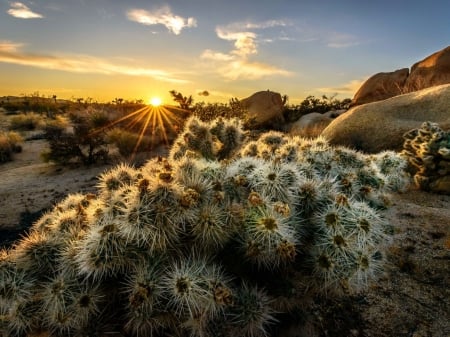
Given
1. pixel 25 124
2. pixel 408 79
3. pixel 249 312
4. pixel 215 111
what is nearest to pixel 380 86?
pixel 408 79

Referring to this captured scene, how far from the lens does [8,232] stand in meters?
6.10

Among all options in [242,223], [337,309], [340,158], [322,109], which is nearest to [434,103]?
[340,158]

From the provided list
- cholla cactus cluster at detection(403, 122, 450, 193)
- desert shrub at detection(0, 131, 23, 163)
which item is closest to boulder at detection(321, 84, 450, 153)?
cholla cactus cluster at detection(403, 122, 450, 193)

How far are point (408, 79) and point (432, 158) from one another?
49.6ft

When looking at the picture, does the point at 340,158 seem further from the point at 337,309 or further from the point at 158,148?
the point at 158,148

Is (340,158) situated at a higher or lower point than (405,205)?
higher

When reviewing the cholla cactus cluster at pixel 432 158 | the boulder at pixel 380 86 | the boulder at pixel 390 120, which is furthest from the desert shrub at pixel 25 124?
the cholla cactus cluster at pixel 432 158

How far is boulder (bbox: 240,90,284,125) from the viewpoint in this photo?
1900 centimetres

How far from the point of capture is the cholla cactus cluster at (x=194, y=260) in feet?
7.14

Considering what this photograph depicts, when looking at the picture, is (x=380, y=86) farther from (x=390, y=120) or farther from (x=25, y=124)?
(x=25, y=124)

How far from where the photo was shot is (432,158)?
20.8 ft

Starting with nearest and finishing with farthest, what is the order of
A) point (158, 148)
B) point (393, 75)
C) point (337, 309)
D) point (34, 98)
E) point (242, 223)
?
point (242, 223)
point (337, 309)
point (158, 148)
point (393, 75)
point (34, 98)

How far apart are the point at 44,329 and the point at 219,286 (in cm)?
137

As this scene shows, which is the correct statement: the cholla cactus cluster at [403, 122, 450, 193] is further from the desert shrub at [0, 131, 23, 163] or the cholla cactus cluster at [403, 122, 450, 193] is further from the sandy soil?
the desert shrub at [0, 131, 23, 163]
